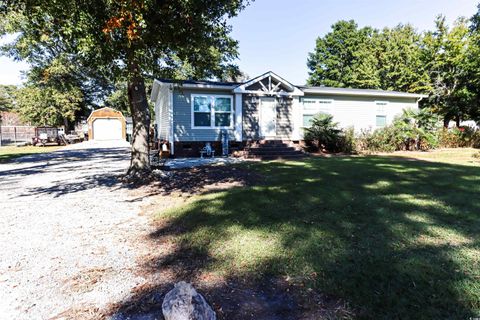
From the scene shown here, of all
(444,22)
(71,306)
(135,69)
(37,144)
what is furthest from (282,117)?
(37,144)

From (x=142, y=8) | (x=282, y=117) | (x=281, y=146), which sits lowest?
(x=281, y=146)

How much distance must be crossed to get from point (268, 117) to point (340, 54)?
85.2 feet

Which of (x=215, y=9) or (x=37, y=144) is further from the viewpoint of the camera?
(x=37, y=144)

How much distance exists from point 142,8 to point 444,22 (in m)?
23.3

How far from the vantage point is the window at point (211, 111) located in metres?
13.5

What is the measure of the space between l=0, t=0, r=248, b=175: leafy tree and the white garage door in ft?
93.2

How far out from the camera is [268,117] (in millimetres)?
14438

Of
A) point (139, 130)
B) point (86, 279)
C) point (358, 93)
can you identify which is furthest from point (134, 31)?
point (358, 93)

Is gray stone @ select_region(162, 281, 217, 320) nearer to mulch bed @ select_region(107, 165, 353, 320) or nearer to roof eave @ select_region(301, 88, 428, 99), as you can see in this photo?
mulch bed @ select_region(107, 165, 353, 320)

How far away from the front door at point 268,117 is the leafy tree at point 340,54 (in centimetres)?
2104

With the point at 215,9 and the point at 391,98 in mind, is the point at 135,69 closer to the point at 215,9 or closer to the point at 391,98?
the point at 215,9

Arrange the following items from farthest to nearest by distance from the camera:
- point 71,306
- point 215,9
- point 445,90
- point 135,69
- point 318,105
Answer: point 445,90 < point 318,105 < point 215,9 < point 135,69 < point 71,306

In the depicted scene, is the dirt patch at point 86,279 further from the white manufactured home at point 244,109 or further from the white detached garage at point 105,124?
the white detached garage at point 105,124

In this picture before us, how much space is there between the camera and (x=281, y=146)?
14086 mm
